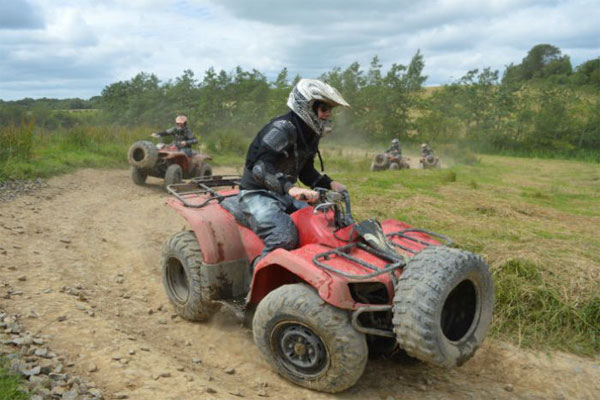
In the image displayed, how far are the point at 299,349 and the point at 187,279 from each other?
1.57 metres

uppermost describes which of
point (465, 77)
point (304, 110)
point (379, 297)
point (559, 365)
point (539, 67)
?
point (539, 67)

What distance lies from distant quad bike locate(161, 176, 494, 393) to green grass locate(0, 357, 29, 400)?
1428mm

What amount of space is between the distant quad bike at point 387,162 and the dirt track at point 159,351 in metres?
13.0

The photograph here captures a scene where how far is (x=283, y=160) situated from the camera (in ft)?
13.2

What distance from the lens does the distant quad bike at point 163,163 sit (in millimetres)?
11180

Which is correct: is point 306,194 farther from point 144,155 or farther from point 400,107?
point 400,107

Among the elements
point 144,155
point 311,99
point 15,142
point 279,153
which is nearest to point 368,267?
point 279,153

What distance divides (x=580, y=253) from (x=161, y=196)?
26.0 feet

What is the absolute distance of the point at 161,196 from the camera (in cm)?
1077

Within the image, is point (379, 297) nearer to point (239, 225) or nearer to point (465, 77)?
point (239, 225)

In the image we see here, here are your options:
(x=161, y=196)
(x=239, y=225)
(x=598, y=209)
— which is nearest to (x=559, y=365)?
(x=239, y=225)

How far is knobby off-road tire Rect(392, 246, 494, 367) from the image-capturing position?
2838 mm

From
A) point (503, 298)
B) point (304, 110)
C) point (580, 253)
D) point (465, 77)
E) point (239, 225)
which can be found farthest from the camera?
point (465, 77)

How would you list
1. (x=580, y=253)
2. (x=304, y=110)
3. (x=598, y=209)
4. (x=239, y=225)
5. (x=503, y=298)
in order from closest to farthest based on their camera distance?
(x=304, y=110) < (x=239, y=225) < (x=503, y=298) < (x=580, y=253) < (x=598, y=209)
